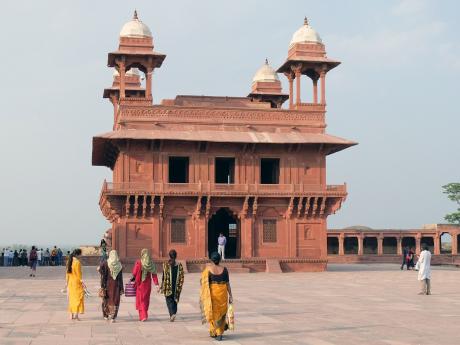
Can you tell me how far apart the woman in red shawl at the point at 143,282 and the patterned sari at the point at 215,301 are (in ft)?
7.46

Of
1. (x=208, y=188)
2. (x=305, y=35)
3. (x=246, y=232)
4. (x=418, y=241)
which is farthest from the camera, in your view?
(x=418, y=241)

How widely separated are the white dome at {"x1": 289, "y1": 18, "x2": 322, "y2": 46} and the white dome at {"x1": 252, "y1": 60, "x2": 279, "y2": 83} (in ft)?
28.1

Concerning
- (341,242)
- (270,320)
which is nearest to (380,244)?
(341,242)

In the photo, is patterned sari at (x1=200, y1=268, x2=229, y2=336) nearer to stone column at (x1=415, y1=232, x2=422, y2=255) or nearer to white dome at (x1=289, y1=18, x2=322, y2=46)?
white dome at (x1=289, y1=18, x2=322, y2=46)

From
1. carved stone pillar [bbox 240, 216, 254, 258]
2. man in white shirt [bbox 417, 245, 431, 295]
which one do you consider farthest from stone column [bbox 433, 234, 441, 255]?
man in white shirt [bbox 417, 245, 431, 295]

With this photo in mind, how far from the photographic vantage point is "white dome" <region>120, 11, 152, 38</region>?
3566 cm

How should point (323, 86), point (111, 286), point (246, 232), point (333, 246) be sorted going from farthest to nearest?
point (333, 246) → point (323, 86) → point (246, 232) → point (111, 286)

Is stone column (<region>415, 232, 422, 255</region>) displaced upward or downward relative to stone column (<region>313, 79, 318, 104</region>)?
downward

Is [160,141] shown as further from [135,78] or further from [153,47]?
[135,78]

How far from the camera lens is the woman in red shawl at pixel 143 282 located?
13.8 meters

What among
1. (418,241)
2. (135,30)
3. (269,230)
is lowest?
(418,241)

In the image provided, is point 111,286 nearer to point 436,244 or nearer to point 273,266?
point 273,266

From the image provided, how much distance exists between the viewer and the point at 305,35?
3744 centimetres

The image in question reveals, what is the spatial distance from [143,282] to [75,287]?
1296mm
